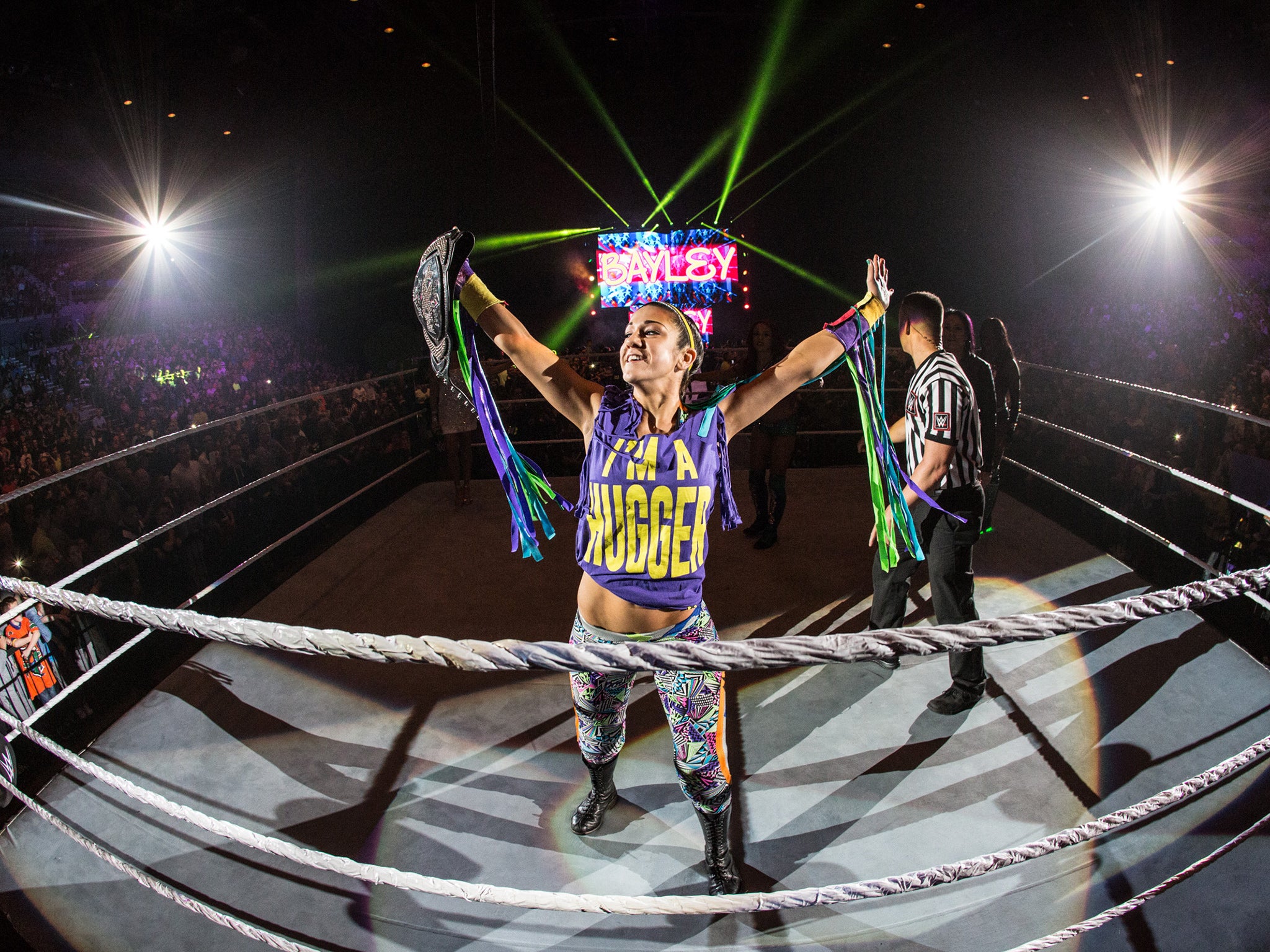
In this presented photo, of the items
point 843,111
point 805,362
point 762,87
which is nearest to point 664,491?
point 805,362

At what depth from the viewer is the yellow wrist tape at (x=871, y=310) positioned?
187cm

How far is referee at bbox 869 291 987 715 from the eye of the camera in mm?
2498

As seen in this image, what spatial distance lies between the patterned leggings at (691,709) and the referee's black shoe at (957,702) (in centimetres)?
116

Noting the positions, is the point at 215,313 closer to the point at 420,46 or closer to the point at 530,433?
the point at 420,46

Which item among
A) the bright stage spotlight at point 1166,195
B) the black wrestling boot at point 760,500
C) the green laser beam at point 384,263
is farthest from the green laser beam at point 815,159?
the black wrestling boot at point 760,500

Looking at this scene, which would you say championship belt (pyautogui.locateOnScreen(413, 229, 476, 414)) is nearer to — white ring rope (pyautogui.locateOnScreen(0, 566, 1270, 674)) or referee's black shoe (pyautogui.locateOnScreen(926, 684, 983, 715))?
white ring rope (pyautogui.locateOnScreen(0, 566, 1270, 674))

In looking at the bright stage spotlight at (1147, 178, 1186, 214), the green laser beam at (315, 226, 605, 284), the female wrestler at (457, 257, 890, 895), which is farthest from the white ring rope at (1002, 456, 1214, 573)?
the green laser beam at (315, 226, 605, 284)

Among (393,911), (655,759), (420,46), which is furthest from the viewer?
(420,46)

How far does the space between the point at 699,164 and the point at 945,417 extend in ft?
41.4

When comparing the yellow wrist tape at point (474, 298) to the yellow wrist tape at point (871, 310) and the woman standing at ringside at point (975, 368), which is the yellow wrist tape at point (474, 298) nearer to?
the yellow wrist tape at point (871, 310)

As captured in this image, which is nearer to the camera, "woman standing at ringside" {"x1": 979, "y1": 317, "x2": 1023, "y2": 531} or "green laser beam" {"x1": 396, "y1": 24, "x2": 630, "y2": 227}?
"woman standing at ringside" {"x1": 979, "y1": 317, "x2": 1023, "y2": 531}

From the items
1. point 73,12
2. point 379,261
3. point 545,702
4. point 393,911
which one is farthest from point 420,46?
point 393,911

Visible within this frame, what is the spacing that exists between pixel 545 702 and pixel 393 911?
3.30 ft

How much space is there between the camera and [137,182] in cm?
1360
